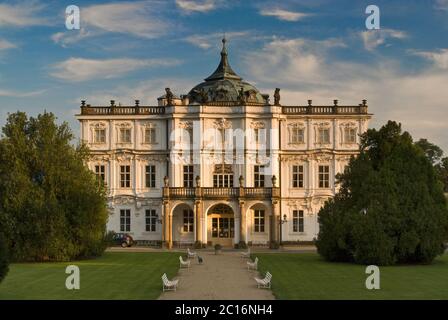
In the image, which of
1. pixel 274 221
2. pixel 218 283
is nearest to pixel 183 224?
pixel 274 221

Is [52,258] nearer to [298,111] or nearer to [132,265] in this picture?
[132,265]

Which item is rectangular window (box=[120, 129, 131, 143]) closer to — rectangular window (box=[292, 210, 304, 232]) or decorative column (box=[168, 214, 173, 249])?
decorative column (box=[168, 214, 173, 249])

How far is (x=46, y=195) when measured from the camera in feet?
161

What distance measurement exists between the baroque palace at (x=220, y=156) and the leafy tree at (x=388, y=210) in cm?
1916

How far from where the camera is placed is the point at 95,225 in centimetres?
4978

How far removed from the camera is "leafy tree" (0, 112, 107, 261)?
47.2 meters

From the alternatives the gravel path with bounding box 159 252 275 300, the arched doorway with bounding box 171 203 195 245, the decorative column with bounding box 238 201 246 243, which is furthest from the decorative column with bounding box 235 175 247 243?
the gravel path with bounding box 159 252 275 300

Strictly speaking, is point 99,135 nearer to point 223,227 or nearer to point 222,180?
point 222,180

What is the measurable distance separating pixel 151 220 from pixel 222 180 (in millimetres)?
6785

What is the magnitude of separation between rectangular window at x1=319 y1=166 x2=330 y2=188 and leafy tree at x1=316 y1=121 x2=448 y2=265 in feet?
63.4

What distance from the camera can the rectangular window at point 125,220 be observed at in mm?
67812

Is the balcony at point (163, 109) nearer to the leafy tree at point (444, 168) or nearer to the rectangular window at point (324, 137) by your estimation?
the rectangular window at point (324, 137)
